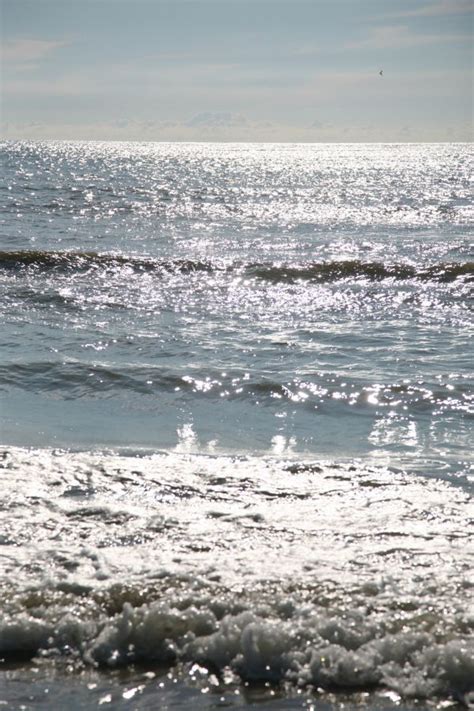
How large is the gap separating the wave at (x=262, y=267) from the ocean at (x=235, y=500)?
96.8 inches

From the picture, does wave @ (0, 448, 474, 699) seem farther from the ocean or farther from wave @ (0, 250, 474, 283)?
wave @ (0, 250, 474, 283)

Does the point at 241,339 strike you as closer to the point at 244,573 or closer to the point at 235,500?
the point at 235,500

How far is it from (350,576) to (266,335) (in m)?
7.97

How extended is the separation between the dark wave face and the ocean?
2.0 inches

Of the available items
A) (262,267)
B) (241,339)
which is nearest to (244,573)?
(241,339)

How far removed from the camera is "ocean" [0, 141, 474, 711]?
411 cm

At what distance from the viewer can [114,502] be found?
6062mm

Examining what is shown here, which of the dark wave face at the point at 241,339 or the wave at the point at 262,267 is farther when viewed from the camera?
the wave at the point at 262,267

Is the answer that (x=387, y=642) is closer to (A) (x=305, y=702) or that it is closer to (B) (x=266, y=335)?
(A) (x=305, y=702)

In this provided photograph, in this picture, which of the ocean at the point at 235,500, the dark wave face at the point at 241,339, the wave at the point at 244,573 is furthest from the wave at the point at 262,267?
the wave at the point at 244,573

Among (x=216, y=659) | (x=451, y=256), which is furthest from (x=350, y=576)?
(x=451, y=256)

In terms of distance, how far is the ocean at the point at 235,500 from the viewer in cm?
411

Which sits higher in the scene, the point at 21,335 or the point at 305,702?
the point at 21,335

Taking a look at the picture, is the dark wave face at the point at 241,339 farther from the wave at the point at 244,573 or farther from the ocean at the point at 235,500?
the wave at the point at 244,573
